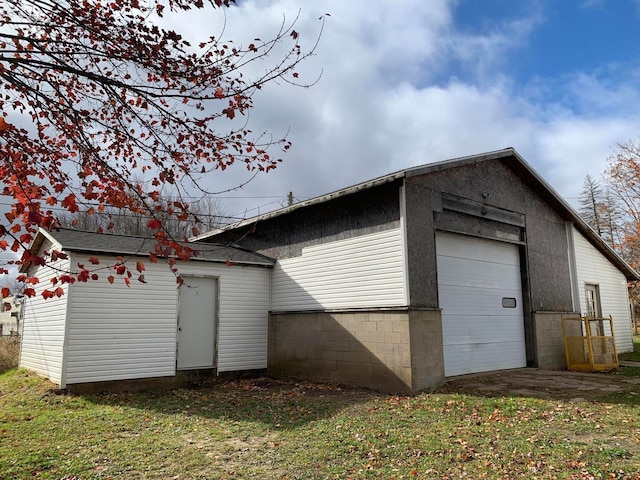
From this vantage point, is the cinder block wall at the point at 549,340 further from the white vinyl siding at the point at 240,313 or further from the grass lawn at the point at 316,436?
the white vinyl siding at the point at 240,313

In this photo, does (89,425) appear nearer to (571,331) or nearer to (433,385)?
(433,385)

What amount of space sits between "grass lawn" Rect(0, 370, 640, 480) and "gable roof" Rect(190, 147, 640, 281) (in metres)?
4.11

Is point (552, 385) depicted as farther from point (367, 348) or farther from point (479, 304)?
point (367, 348)

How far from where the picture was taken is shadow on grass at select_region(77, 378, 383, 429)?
741cm

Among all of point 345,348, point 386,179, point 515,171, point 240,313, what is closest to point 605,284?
point 515,171

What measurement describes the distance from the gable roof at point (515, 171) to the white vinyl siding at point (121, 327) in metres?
2.82

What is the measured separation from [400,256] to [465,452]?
4392 millimetres

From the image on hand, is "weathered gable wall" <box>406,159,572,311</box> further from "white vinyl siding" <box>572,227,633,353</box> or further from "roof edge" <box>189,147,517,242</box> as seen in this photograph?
"white vinyl siding" <box>572,227,633,353</box>

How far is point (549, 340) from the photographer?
12250mm

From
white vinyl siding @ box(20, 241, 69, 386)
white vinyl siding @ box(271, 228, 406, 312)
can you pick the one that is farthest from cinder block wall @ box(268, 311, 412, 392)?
white vinyl siding @ box(20, 241, 69, 386)

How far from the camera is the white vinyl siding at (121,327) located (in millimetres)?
9180

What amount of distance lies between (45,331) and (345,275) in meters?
6.88

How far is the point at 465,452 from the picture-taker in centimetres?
538

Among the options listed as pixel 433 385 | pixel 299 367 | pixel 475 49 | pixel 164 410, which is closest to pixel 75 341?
pixel 164 410
